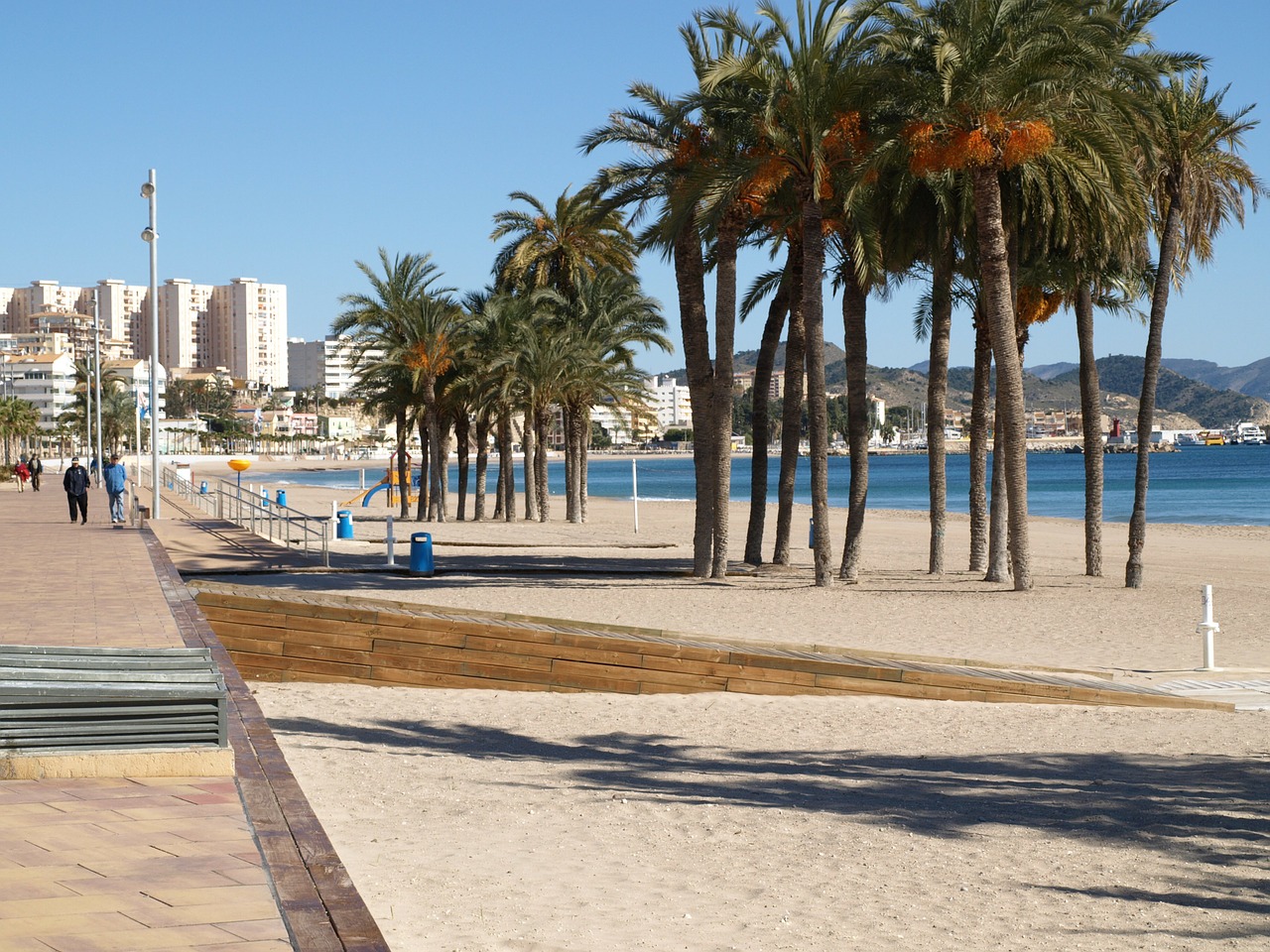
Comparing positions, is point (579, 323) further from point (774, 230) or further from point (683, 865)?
point (683, 865)

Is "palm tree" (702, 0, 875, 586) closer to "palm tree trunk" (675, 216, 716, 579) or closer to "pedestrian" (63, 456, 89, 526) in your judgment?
"palm tree trunk" (675, 216, 716, 579)

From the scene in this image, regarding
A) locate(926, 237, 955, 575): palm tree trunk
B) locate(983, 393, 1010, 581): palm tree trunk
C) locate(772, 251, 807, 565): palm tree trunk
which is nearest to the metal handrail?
locate(772, 251, 807, 565): palm tree trunk

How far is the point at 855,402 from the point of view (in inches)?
901

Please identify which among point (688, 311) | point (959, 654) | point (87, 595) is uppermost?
point (688, 311)

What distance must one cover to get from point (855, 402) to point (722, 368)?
2458 millimetres

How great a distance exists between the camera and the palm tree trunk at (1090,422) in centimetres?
2327

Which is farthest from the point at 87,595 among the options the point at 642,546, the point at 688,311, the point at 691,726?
the point at 642,546

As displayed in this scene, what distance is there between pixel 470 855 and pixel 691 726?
4219mm

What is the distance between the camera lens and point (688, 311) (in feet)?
74.8

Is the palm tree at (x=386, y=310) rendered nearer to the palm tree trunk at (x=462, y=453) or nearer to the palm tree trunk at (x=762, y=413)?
the palm tree trunk at (x=462, y=453)

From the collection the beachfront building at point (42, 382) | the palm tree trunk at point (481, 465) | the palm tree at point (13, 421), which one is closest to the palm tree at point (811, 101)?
the palm tree trunk at point (481, 465)

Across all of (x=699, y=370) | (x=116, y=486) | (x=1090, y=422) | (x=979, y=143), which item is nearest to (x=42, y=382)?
(x=116, y=486)

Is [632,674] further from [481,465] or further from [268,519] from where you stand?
[481,465]

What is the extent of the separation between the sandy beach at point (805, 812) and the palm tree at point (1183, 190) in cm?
699
